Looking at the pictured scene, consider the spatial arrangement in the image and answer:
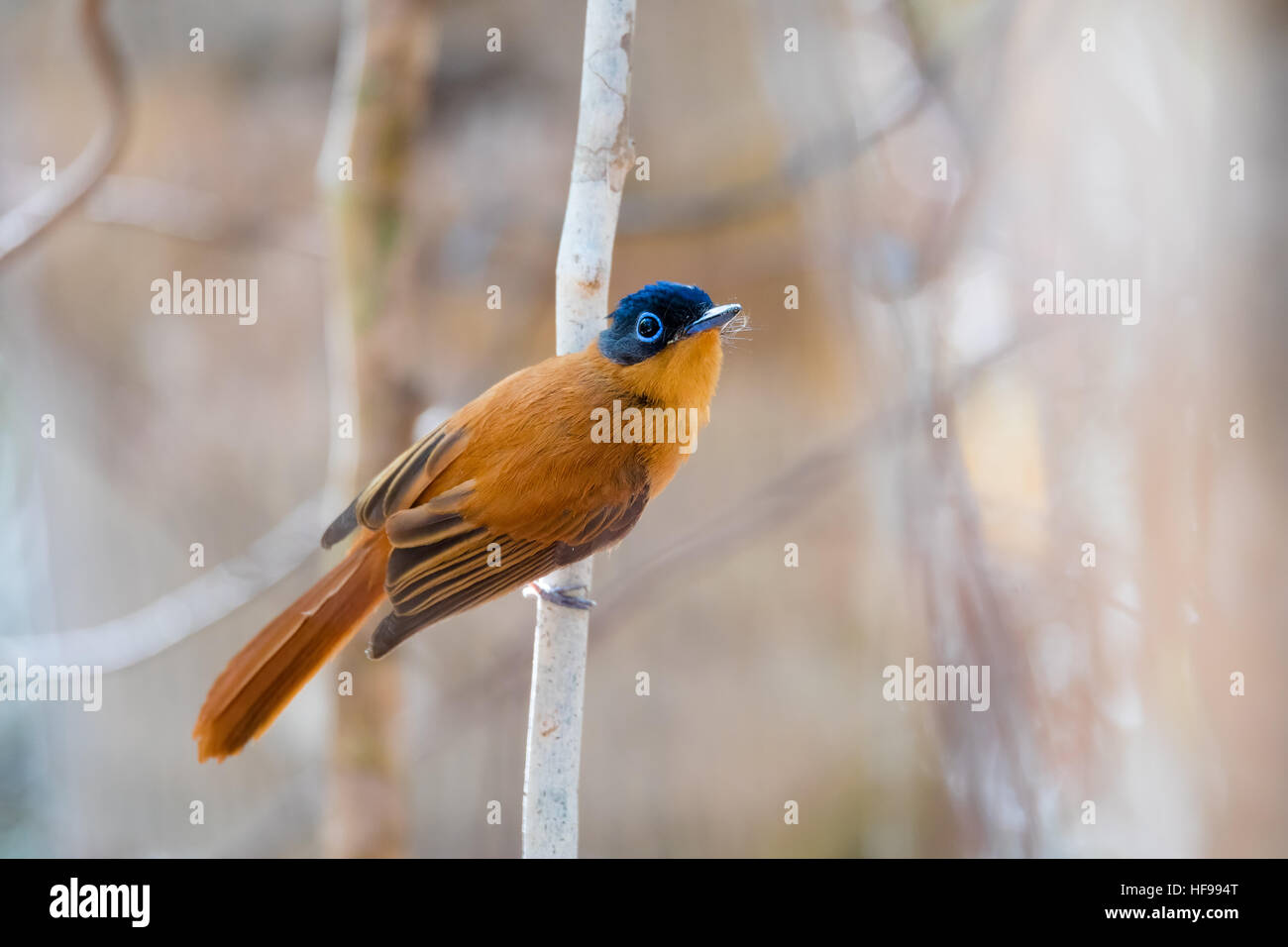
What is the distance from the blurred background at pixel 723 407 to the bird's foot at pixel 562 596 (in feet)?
2.67

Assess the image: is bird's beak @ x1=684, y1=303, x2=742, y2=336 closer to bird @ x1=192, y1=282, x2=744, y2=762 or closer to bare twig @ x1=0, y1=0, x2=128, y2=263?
bird @ x1=192, y1=282, x2=744, y2=762

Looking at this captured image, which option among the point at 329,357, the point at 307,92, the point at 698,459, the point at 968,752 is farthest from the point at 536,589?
the point at 307,92

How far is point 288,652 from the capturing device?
71.6 inches

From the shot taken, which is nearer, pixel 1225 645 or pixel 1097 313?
pixel 1225 645

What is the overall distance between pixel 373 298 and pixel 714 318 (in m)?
1.45

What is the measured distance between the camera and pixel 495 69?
161 inches

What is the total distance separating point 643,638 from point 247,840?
1.65 metres

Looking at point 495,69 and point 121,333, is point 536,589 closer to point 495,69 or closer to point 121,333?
point 495,69

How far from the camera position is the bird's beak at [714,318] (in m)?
1.64
